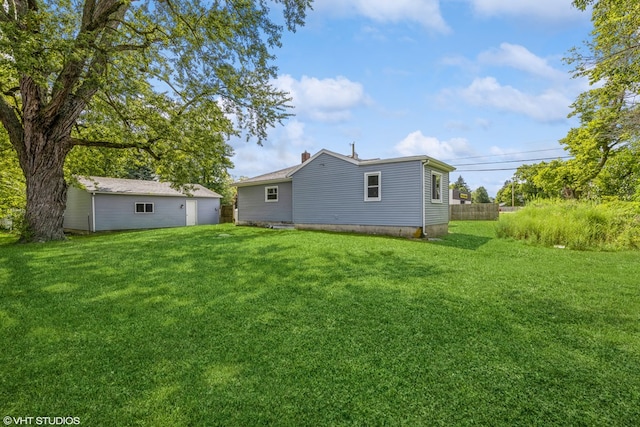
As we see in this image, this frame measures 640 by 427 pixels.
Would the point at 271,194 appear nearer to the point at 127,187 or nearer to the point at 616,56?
the point at 127,187

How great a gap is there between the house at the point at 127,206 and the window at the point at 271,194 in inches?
146

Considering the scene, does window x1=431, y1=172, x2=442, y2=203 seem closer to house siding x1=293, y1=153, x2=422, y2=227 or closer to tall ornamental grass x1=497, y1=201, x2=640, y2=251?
house siding x1=293, y1=153, x2=422, y2=227

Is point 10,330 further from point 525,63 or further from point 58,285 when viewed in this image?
point 525,63

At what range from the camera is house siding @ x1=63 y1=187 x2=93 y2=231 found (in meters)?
16.6

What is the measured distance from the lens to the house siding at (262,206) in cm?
1473

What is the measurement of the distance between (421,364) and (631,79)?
372 inches

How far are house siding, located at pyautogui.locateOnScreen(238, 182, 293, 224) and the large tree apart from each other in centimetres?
470

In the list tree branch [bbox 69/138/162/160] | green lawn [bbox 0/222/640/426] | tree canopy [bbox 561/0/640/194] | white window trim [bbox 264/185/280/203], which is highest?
tree canopy [bbox 561/0/640/194]

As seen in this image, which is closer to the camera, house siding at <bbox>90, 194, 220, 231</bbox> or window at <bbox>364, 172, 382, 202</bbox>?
window at <bbox>364, 172, 382, 202</bbox>

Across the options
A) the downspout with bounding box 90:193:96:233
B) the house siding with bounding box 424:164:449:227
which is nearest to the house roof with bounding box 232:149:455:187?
the house siding with bounding box 424:164:449:227

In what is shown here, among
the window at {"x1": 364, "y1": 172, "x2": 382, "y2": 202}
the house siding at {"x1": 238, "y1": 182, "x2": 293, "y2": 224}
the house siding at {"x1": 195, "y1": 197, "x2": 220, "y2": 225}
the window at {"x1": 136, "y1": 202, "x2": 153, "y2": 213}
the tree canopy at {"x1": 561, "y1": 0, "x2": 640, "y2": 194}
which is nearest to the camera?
the tree canopy at {"x1": 561, "y1": 0, "x2": 640, "y2": 194}

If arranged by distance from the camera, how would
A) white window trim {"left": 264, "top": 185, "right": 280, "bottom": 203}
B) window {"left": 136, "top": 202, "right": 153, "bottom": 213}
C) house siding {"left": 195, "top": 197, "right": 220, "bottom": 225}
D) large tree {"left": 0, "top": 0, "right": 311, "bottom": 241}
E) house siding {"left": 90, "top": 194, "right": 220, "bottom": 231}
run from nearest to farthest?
1. large tree {"left": 0, "top": 0, "right": 311, "bottom": 241}
2. white window trim {"left": 264, "top": 185, "right": 280, "bottom": 203}
3. house siding {"left": 90, "top": 194, "right": 220, "bottom": 231}
4. window {"left": 136, "top": 202, "right": 153, "bottom": 213}
5. house siding {"left": 195, "top": 197, "right": 220, "bottom": 225}

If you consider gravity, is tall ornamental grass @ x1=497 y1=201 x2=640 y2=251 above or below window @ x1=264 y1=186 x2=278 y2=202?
below

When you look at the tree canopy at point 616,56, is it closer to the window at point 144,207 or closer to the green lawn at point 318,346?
the green lawn at point 318,346
